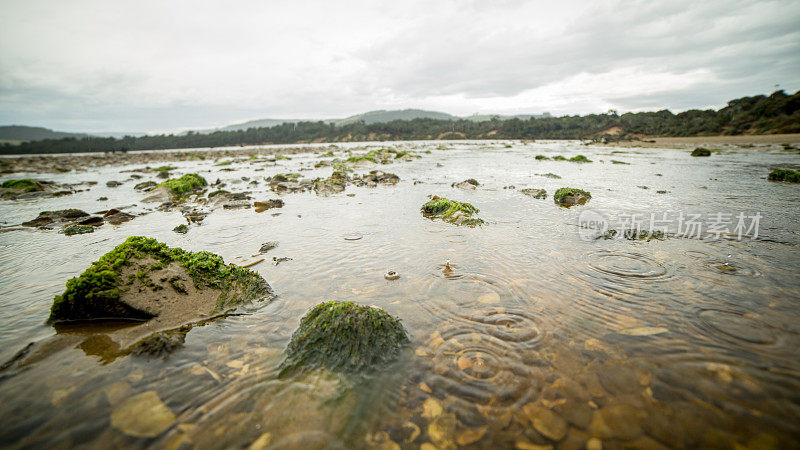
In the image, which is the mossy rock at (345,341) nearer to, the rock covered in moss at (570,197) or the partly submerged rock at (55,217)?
the rock covered in moss at (570,197)

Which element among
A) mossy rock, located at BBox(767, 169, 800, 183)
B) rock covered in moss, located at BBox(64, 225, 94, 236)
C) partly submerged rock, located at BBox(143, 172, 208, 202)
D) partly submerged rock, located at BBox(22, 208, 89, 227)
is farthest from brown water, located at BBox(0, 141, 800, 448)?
mossy rock, located at BBox(767, 169, 800, 183)

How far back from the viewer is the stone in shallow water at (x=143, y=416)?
2.33 meters

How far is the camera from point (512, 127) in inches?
3976

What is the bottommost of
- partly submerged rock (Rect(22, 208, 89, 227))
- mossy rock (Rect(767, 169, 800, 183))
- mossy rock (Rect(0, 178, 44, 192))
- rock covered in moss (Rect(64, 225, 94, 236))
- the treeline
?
rock covered in moss (Rect(64, 225, 94, 236))

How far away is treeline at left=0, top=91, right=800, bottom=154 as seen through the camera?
45375mm

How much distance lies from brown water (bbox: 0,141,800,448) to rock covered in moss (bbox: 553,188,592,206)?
3980mm

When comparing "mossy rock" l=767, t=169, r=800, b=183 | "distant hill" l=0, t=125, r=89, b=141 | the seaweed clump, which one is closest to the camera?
"mossy rock" l=767, t=169, r=800, b=183

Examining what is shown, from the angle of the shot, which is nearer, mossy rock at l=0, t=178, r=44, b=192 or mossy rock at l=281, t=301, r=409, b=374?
mossy rock at l=281, t=301, r=409, b=374

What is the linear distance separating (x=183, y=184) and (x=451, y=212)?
47.0 feet

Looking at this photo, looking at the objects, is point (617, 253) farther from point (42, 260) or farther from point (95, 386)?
point (42, 260)

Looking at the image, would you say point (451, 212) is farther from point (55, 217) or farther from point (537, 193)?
point (55, 217)

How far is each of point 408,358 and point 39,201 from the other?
19.5m

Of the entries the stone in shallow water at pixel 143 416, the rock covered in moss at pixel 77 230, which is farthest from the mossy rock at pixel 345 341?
the rock covered in moss at pixel 77 230

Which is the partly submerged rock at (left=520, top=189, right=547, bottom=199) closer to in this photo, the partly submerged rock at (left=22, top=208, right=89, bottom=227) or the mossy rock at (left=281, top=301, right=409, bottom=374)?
the mossy rock at (left=281, top=301, right=409, bottom=374)
